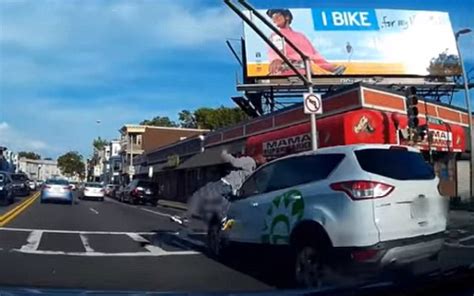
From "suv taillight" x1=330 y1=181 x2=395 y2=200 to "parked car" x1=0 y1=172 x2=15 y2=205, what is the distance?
2403 mm

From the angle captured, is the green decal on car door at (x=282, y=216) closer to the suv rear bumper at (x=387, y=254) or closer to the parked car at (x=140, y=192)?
the suv rear bumper at (x=387, y=254)

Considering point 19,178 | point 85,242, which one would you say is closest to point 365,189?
point 85,242

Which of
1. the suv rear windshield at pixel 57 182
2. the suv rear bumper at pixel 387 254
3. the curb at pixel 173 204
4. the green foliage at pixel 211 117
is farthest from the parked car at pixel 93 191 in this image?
the suv rear bumper at pixel 387 254

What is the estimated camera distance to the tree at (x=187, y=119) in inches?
136

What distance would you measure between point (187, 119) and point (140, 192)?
4.30 feet

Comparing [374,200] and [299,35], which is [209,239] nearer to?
[374,200]

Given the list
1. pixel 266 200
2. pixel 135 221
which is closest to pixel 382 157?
pixel 266 200

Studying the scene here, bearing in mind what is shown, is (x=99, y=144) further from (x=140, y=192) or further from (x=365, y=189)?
(x=365, y=189)

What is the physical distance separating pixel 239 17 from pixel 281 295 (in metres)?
→ 1.80

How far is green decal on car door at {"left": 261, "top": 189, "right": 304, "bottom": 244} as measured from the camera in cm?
423

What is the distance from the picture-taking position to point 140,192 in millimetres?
4656

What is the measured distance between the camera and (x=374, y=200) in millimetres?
4184

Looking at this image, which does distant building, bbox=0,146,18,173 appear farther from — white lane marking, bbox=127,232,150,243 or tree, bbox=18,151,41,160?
white lane marking, bbox=127,232,150,243

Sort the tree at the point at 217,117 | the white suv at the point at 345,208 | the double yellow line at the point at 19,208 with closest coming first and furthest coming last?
the tree at the point at 217,117, the white suv at the point at 345,208, the double yellow line at the point at 19,208
